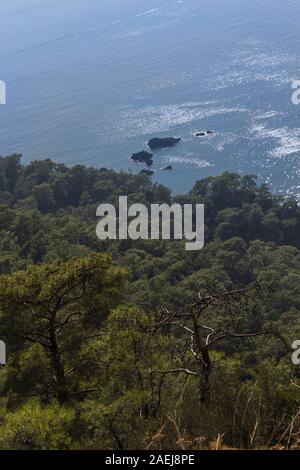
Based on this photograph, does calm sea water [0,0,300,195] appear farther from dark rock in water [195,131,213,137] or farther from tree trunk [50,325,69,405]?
tree trunk [50,325,69,405]

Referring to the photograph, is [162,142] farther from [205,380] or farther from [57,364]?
[205,380]

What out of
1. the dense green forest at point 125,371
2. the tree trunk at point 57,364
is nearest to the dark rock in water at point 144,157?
the dense green forest at point 125,371

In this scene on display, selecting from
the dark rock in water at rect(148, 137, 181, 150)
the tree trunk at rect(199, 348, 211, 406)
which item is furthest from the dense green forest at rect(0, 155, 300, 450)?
the dark rock in water at rect(148, 137, 181, 150)

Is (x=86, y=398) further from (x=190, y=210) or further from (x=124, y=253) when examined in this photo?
(x=190, y=210)

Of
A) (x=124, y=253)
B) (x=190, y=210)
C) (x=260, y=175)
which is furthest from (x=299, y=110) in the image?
(x=124, y=253)

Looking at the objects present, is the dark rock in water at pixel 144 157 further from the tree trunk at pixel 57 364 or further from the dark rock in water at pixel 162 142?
the tree trunk at pixel 57 364

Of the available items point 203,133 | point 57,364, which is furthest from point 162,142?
point 57,364

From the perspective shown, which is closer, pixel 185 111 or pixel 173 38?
pixel 185 111
